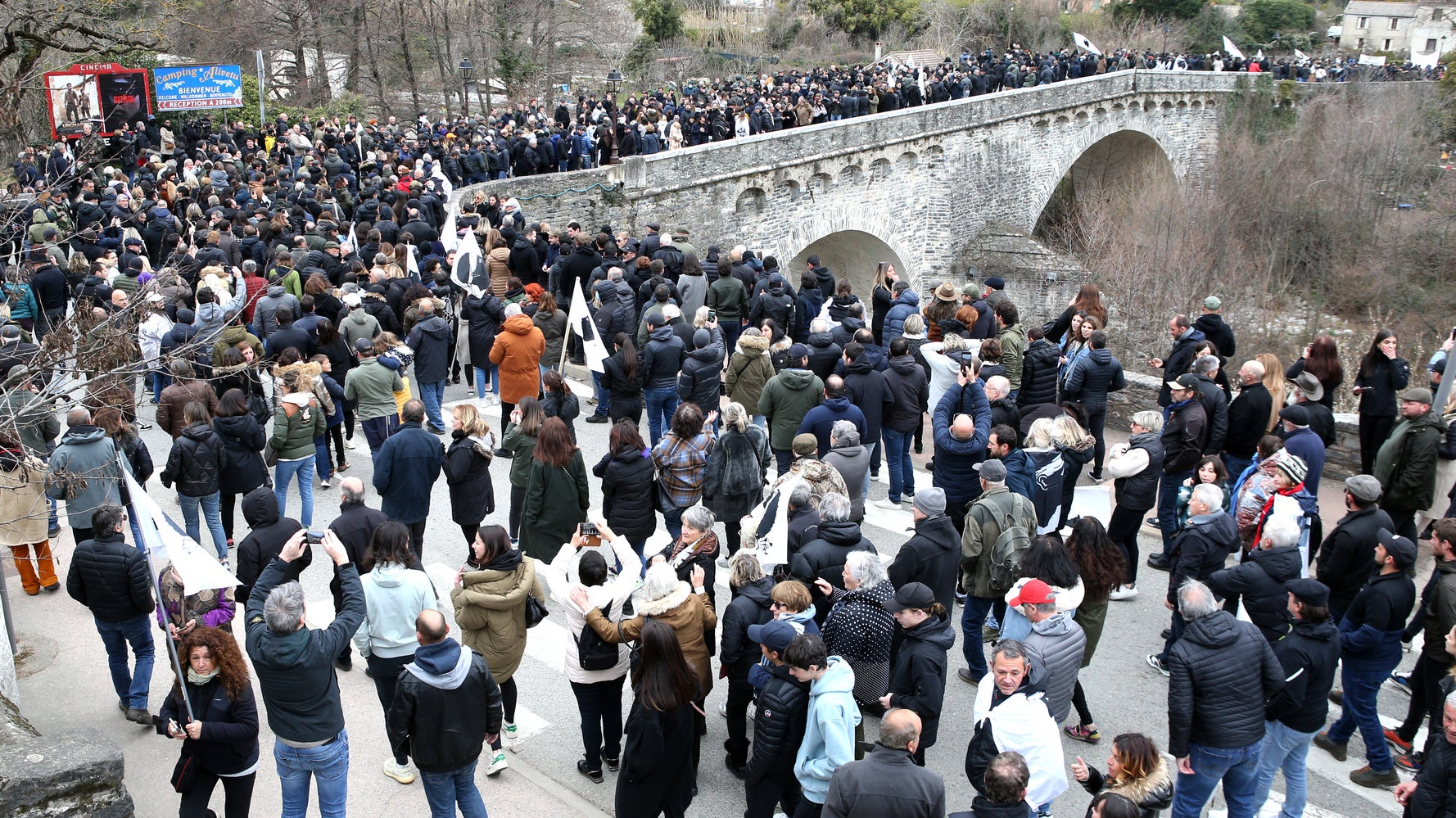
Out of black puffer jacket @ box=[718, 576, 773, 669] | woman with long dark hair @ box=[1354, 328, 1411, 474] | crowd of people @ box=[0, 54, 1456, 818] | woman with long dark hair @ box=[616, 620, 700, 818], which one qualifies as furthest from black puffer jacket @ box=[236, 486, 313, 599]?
woman with long dark hair @ box=[1354, 328, 1411, 474]

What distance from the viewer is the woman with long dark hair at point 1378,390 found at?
9.48 meters

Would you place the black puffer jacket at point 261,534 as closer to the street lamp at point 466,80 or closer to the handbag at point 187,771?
the handbag at point 187,771

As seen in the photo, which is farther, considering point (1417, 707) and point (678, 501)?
point (678, 501)

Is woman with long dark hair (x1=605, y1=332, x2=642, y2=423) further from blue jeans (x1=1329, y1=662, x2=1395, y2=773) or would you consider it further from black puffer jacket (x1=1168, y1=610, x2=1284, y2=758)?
blue jeans (x1=1329, y1=662, x2=1395, y2=773)

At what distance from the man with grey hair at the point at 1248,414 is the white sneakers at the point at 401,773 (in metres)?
6.65

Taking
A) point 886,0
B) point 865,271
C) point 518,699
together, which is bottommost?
point 865,271

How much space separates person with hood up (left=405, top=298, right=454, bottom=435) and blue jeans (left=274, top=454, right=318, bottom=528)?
1.91 metres

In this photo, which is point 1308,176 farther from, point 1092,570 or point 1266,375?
point 1092,570

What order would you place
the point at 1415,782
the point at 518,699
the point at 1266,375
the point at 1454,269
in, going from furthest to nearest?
the point at 1454,269 → the point at 1266,375 → the point at 518,699 → the point at 1415,782

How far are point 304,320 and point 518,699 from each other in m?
4.99

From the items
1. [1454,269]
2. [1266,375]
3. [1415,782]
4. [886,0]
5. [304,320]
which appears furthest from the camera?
[886,0]

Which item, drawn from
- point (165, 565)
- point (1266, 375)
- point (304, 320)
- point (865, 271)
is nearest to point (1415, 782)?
point (1266, 375)

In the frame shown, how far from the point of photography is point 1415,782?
4762 millimetres

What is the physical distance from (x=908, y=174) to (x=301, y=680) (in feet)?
91.1
